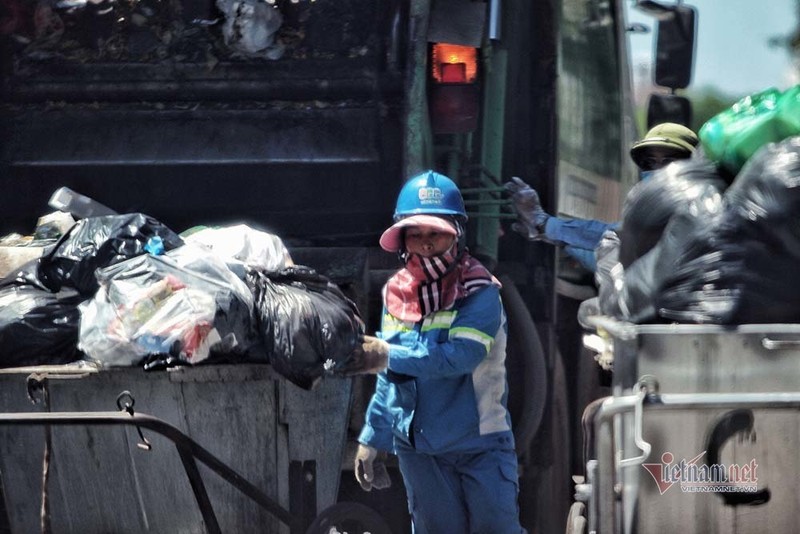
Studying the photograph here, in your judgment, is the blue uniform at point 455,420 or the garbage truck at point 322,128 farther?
the garbage truck at point 322,128

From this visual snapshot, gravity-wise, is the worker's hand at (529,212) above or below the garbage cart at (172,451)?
above

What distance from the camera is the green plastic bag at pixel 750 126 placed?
8.56 ft

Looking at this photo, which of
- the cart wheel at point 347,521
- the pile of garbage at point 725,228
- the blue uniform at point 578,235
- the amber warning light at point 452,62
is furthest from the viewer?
the blue uniform at point 578,235

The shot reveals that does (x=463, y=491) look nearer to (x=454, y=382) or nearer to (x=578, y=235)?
(x=454, y=382)

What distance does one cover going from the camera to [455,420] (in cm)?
347

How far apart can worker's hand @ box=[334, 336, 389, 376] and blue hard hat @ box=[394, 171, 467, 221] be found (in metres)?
0.39

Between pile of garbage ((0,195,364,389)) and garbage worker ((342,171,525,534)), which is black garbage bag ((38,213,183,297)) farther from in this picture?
garbage worker ((342,171,525,534))

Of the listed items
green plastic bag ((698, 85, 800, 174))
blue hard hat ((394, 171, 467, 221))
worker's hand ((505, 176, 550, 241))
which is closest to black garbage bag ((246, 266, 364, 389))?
blue hard hat ((394, 171, 467, 221))

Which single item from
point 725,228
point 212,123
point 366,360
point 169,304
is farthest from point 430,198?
point 212,123

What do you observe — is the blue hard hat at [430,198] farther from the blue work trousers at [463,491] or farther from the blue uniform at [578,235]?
the blue uniform at [578,235]

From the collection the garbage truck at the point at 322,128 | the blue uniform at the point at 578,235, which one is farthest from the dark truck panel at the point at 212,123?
the blue uniform at the point at 578,235

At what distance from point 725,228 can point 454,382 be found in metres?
1.17

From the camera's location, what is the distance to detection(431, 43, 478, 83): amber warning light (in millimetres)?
4340

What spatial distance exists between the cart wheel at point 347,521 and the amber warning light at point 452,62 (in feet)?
5.13
